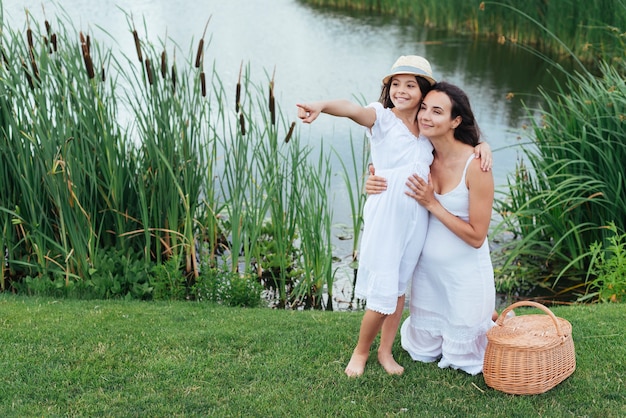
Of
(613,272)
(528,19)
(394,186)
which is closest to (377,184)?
(394,186)

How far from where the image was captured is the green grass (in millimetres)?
2805

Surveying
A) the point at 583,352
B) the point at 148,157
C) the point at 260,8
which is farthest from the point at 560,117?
the point at 260,8

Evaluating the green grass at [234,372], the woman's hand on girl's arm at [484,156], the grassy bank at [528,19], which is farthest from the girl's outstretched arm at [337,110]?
the grassy bank at [528,19]

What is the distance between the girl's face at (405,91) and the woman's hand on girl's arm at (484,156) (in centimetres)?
27

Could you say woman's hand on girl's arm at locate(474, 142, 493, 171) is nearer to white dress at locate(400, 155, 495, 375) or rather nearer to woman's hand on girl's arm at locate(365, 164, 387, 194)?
white dress at locate(400, 155, 495, 375)

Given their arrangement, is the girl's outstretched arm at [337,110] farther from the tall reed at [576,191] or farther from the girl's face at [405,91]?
the tall reed at [576,191]

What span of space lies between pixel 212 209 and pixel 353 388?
5.95ft

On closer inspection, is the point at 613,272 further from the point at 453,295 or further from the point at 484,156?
the point at 484,156

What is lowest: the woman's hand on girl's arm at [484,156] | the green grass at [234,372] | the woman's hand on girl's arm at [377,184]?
the green grass at [234,372]

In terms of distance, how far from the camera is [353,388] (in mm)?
2949

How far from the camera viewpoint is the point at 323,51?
410 inches

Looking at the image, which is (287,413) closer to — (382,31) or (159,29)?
(159,29)

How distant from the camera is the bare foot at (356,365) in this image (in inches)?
120

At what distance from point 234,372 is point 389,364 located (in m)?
0.58
